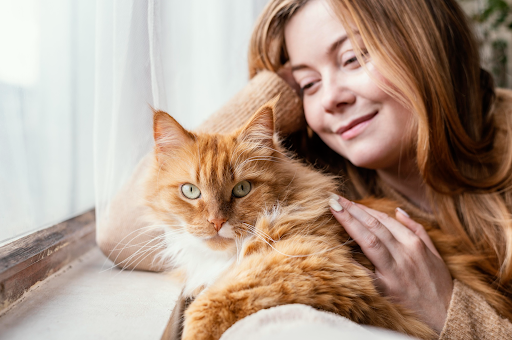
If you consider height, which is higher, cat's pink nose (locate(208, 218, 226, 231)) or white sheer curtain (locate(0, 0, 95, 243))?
white sheer curtain (locate(0, 0, 95, 243))

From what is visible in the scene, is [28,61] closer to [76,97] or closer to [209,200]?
[76,97]

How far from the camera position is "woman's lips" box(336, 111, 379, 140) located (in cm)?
142

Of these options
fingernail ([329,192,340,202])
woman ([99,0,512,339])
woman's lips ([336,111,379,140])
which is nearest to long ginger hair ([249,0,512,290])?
woman ([99,0,512,339])

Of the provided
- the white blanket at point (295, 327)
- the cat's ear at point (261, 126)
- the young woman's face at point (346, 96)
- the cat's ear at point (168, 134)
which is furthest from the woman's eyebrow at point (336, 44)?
the white blanket at point (295, 327)

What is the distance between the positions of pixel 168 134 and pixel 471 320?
115 cm

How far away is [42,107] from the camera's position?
0.85 m

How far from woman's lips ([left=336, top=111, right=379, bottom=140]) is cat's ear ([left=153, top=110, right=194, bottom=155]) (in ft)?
2.33

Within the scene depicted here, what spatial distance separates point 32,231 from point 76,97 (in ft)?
1.30

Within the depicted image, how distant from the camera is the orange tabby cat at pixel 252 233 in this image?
805 millimetres

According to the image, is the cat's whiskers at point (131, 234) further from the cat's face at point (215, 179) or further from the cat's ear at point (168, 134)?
the cat's ear at point (168, 134)

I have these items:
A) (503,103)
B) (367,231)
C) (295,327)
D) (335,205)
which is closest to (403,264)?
(367,231)

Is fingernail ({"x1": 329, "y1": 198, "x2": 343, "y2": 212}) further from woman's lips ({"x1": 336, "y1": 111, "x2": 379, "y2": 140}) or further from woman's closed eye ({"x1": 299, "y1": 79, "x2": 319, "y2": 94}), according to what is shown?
woman's closed eye ({"x1": 299, "y1": 79, "x2": 319, "y2": 94})

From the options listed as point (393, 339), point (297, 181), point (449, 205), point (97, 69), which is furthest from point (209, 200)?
point (449, 205)

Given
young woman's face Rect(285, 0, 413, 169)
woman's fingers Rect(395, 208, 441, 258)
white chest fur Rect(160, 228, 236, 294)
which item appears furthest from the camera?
young woman's face Rect(285, 0, 413, 169)
